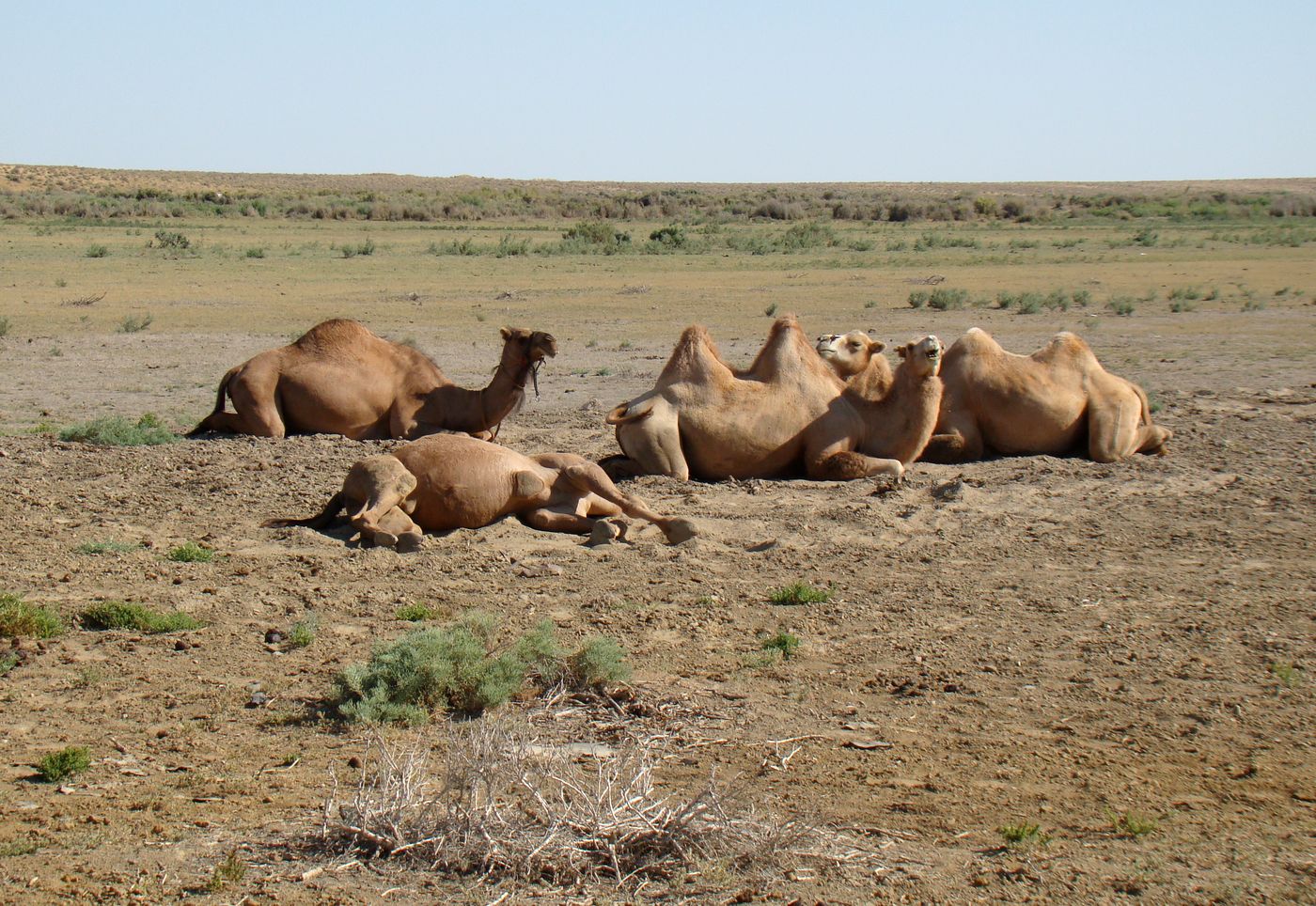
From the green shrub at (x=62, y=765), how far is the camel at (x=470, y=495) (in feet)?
10.8

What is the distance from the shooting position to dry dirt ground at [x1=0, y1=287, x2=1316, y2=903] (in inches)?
178

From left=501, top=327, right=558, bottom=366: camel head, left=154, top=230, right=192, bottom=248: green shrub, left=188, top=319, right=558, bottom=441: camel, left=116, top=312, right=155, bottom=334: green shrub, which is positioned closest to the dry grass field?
left=188, top=319, right=558, bottom=441: camel

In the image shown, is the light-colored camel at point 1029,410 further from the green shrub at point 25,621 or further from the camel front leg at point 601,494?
the green shrub at point 25,621

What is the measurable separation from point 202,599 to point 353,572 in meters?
0.85

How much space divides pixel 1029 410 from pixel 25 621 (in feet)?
24.8

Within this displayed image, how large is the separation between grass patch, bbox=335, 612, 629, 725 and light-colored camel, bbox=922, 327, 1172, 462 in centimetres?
591

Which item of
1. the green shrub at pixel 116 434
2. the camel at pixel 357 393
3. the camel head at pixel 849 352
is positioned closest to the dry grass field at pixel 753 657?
the green shrub at pixel 116 434

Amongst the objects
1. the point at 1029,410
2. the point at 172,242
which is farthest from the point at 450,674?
the point at 172,242

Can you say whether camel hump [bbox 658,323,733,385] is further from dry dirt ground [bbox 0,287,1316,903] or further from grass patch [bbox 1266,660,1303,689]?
grass patch [bbox 1266,660,1303,689]

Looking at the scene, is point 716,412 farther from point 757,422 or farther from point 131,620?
point 131,620

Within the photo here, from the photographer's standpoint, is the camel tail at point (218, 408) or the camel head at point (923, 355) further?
the camel tail at point (218, 408)

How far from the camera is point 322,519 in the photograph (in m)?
9.04

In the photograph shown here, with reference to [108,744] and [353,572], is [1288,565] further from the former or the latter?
[108,744]

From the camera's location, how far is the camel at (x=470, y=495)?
8734 mm
